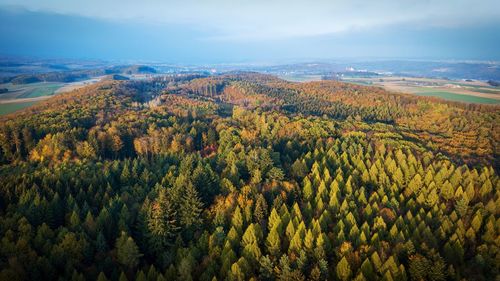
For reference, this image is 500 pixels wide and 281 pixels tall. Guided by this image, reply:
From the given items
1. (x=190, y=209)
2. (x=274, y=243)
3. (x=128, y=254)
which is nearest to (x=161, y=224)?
(x=190, y=209)

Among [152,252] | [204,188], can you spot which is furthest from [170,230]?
[204,188]

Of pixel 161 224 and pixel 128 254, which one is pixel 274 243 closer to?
pixel 161 224

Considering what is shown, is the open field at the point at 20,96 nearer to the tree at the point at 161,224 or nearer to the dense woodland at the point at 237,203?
the dense woodland at the point at 237,203

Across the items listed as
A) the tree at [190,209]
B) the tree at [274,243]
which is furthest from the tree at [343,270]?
the tree at [190,209]

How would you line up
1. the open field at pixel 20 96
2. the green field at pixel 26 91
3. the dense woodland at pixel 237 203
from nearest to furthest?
the dense woodland at pixel 237 203, the open field at pixel 20 96, the green field at pixel 26 91

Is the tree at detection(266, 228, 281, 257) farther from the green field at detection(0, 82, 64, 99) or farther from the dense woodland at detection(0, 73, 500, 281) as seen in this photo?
the green field at detection(0, 82, 64, 99)

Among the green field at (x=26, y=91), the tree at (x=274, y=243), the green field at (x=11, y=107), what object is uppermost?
the green field at (x=26, y=91)

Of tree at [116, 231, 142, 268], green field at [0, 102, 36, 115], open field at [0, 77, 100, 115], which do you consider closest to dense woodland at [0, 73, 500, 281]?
tree at [116, 231, 142, 268]

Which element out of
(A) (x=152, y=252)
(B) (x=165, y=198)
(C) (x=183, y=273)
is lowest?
(A) (x=152, y=252)

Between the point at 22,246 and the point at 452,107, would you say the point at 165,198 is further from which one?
the point at 452,107
